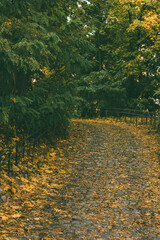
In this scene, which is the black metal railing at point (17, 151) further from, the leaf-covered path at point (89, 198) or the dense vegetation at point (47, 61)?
the leaf-covered path at point (89, 198)

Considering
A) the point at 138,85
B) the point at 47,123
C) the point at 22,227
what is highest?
the point at 138,85

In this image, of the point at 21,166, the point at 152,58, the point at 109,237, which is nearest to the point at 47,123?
the point at 21,166

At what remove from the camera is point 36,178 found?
1001 centimetres

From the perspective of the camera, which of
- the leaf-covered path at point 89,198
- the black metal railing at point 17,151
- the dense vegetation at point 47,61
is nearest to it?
the leaf-covered path at point 89,198

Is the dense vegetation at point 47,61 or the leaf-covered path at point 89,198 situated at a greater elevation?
the dense vegetation at point 47,61

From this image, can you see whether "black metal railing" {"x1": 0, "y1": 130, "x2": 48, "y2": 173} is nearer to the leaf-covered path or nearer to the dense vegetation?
the dense vegetation

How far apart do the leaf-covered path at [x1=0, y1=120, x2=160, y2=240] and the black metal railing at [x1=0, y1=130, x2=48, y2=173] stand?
0.77 meters

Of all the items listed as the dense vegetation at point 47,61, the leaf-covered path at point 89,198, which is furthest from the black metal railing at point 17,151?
the leaf-covered path at point 89,198

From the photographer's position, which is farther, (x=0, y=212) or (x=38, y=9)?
(x=38, y=9)

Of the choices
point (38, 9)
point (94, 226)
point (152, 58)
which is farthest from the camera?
point (152, 58)

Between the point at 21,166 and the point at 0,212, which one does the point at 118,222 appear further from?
the point at 21,166

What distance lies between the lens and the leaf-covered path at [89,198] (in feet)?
22.1

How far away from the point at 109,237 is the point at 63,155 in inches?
267

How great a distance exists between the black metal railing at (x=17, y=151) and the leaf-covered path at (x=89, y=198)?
77cm
